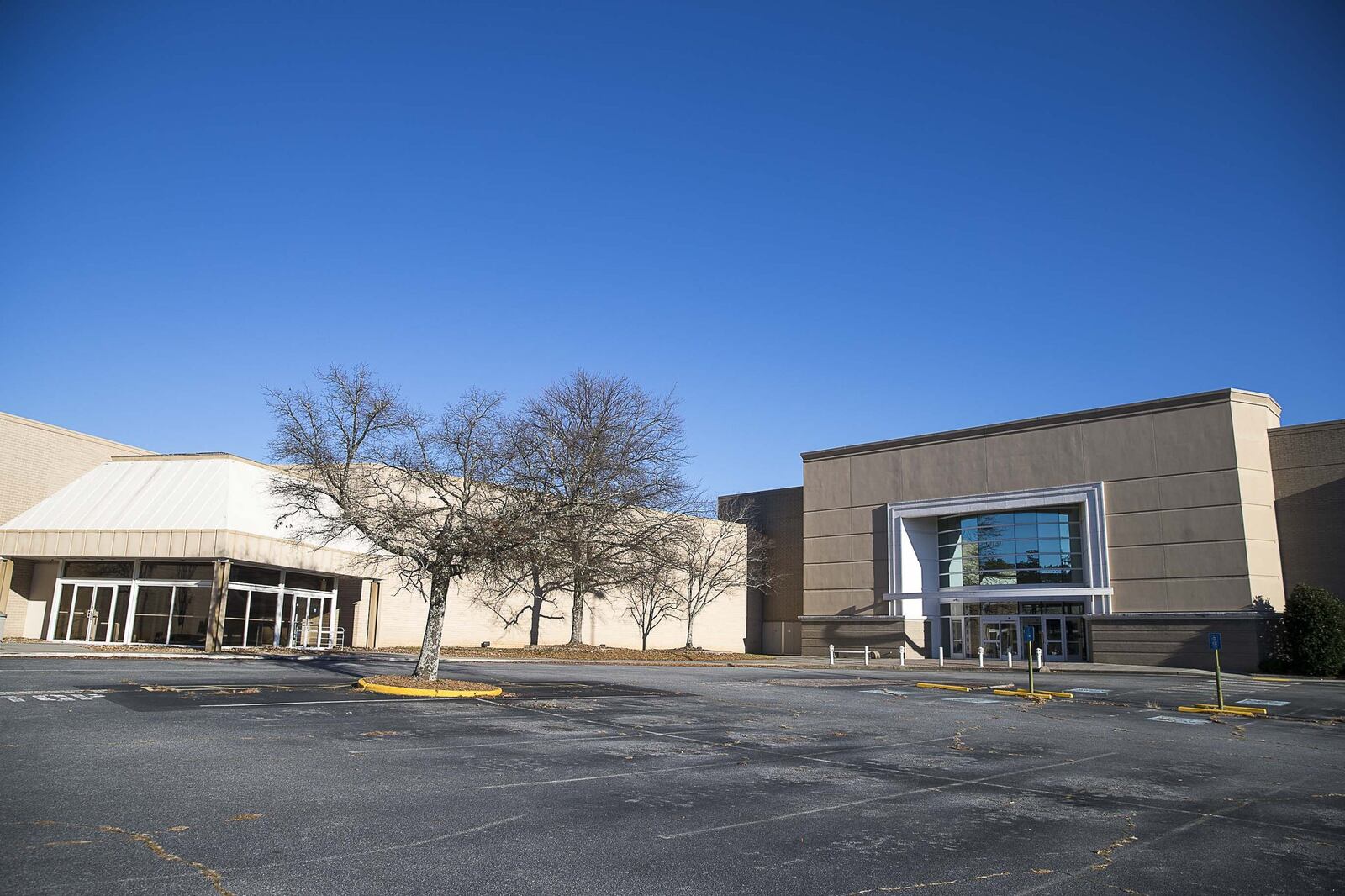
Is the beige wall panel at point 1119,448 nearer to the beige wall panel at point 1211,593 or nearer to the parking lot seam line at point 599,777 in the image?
the beige wall panel at point 1211,593

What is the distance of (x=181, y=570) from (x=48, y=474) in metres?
7.76

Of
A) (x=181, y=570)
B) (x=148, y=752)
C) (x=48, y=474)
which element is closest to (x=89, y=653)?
(x=181, y=570)

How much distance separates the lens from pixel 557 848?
6.10m

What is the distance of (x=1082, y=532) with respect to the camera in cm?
4250

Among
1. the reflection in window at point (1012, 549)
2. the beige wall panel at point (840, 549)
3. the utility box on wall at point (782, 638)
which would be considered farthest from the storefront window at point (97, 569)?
the reflection in window at point (1012, 549)

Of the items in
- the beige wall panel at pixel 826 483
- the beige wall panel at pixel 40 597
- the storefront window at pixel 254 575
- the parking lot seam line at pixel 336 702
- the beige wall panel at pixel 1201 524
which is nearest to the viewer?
the parking lot seam line at pixel 336 702

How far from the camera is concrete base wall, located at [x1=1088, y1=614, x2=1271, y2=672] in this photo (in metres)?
36.5

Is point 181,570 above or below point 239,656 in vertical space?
above

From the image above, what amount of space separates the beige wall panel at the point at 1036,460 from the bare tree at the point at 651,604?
1754 centimetres

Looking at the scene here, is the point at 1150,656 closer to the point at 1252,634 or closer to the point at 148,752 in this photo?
the point at 1252,634

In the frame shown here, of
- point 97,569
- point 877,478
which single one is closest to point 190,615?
point 97,569

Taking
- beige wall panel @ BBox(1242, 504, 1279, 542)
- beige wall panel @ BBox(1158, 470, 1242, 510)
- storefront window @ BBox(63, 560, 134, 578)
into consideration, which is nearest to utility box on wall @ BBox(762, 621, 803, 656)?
beige wall panel @ BBox(1158, 470, 1242, 510)

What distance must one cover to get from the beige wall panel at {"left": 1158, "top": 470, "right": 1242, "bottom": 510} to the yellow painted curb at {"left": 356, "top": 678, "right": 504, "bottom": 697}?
3330cm

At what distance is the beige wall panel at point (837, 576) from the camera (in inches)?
1939
